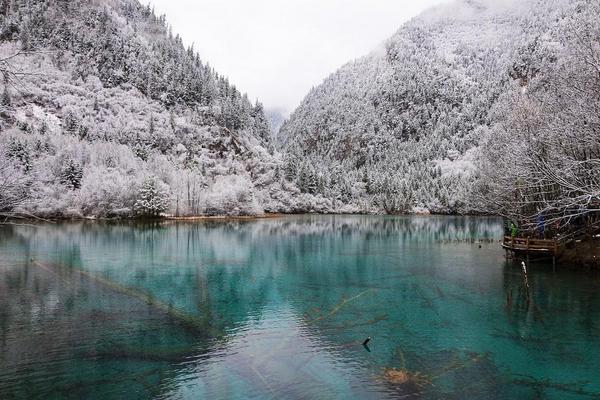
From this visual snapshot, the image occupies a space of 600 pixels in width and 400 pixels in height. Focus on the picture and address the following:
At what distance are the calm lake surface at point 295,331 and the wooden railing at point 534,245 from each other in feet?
6.50

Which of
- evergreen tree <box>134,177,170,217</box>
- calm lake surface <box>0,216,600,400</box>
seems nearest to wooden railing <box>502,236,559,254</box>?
calm lake surface <box>0,216,600,400</box>

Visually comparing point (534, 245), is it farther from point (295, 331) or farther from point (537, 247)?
point (295, 331)

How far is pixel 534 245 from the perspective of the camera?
4816 centimetres

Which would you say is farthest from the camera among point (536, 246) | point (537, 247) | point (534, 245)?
point (534, 245)

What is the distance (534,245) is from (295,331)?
1325 inches

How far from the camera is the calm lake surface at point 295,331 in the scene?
724 inches

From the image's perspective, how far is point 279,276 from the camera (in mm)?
43906

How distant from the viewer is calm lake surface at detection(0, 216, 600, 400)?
1839cm

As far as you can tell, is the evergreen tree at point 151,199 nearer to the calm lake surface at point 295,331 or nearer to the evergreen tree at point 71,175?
the evergreen tree at point 71,175

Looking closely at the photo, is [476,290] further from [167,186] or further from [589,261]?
[167,186]

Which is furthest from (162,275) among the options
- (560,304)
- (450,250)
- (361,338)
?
(450,250)

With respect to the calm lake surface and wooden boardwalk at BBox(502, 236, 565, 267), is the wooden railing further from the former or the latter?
the calm lake surface

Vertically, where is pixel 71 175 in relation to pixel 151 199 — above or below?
above

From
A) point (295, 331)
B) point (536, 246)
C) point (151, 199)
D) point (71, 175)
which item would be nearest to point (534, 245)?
point (536, 246)
